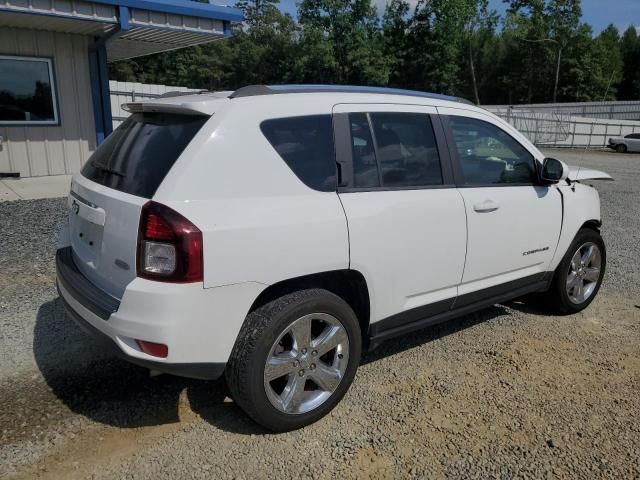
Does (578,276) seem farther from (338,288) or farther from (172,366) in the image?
(172,366)

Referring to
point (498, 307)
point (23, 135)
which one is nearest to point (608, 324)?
point (498, 307)

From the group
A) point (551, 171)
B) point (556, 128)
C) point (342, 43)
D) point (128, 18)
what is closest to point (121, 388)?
point (551, 171)

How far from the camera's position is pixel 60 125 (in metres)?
10.2

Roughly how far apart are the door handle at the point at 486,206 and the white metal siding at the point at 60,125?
9.17 m

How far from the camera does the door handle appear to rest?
11.8 ft

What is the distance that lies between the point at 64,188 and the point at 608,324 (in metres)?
8.68

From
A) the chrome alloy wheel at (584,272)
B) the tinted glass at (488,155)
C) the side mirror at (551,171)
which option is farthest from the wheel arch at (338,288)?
the chrome alloy wheel at (584,272)

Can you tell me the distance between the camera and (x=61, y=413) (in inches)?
120

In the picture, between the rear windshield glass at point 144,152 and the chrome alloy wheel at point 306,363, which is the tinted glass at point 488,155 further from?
the rear windshield glass at point 144,152

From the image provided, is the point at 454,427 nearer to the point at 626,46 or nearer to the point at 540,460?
the point at 540,460

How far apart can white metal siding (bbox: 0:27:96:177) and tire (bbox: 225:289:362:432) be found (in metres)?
9.14

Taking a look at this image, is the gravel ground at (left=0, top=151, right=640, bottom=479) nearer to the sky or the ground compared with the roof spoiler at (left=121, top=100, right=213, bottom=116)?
nearer to the ground

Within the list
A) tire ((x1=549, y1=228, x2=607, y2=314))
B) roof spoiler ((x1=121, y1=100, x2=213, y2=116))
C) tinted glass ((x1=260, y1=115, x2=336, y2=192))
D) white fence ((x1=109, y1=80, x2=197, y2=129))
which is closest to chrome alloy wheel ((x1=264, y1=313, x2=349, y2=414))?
tinted glass ((x1=260, y1=115, x2=336, y2=192))

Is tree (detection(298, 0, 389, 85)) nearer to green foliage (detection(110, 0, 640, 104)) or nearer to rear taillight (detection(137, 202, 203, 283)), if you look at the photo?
green foliage (detection(110, 0, 640, 104))
